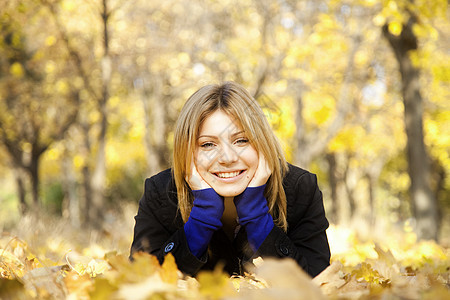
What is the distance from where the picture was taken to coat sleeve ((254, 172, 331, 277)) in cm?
189

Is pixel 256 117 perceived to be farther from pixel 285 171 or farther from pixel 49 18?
pixel 49 18

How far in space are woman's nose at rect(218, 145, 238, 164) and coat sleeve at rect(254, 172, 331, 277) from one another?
0.35 meters

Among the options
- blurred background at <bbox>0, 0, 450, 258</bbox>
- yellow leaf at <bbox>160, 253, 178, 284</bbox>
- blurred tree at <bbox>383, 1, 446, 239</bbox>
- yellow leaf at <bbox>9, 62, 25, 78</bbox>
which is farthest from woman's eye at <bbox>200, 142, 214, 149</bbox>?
yellow leaf at <bbox>9, 62, 25, 78</bbox>

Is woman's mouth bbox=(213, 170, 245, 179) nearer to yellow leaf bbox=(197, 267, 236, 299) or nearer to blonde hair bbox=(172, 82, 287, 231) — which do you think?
blonde hair bbox=(172, 82, 287, 231)

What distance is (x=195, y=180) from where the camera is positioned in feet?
6.72

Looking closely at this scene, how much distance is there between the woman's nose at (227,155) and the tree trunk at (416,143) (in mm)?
5176

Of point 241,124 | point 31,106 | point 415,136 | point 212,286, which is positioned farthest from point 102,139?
point 212,286

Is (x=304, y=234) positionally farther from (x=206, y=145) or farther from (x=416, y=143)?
(x=416, y=143)

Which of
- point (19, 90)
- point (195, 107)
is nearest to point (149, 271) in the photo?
point (195, 107)

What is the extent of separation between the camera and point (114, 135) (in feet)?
52.0

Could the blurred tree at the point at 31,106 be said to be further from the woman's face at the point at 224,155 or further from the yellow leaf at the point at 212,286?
the yellow leaf at the point at 212,286

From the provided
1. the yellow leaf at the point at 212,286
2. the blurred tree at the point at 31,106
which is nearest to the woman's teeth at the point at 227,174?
the yellow leaf at the point at 212,286

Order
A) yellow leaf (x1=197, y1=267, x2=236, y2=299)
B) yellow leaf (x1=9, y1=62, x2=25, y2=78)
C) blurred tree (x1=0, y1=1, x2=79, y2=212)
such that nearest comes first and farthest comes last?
yellow leaf (x1=197, y1=267, x2=236, y2=299) → yellow leaf (x1=9, y1=62, x2=25, y2=78) → blurred tree (x1=0, y1=1, x2=79, y2=212)

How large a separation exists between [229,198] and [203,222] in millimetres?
266
